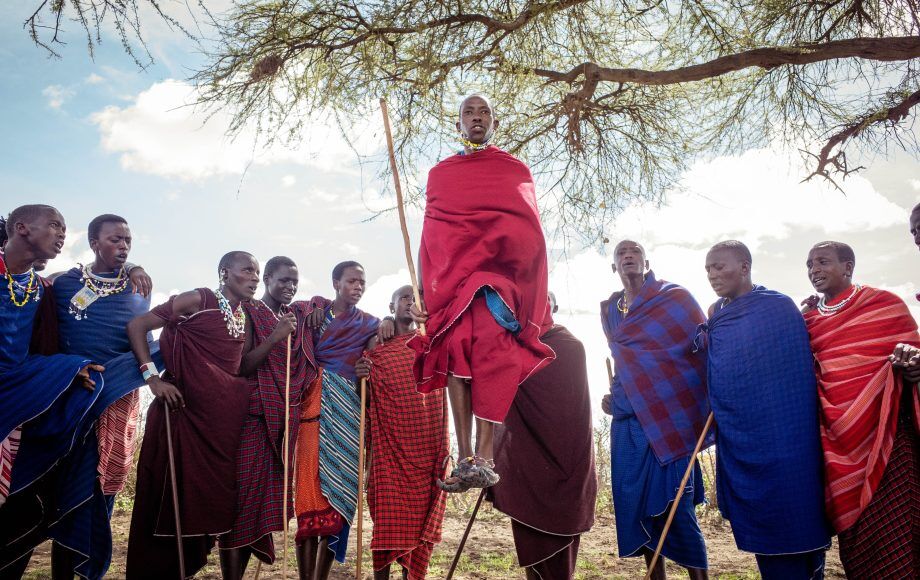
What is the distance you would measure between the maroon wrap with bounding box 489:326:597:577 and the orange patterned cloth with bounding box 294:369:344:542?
4.91 feet

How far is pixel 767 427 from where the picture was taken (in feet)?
14.0

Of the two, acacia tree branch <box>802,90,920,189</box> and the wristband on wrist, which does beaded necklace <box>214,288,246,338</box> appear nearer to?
the wristband on wrist

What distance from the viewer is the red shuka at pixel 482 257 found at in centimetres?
354

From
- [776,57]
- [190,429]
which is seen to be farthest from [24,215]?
[776,57]

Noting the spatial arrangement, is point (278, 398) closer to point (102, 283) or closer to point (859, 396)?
point (102, 283)

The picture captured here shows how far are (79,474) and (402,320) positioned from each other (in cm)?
262

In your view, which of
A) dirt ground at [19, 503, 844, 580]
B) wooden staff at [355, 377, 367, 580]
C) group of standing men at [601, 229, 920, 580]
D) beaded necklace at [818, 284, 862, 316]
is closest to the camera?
group of standing men at [601, 229, 920, 580]

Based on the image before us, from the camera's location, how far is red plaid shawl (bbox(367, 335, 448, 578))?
15.3 ft

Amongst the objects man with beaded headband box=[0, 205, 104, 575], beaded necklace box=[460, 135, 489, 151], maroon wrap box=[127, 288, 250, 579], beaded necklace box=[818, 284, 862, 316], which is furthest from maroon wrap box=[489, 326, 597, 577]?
man with beaded headband box=[0, 205, 104, 575]

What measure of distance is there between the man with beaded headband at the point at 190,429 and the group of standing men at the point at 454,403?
0.02m

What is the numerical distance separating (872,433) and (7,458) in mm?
5627

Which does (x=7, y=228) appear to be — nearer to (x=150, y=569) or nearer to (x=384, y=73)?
(x=150, y=569)

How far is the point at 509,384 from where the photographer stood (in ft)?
11.3

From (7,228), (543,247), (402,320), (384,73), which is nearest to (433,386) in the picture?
(543,247)
